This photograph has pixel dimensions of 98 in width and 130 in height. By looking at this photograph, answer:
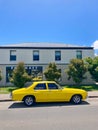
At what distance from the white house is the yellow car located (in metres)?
16.1

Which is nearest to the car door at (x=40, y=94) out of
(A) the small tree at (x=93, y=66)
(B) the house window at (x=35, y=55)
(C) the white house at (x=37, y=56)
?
(A) the small tree at (x=93, y=66)

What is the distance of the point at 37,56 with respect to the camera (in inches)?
1163

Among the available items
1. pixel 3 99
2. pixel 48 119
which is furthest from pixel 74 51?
pixel 48 119

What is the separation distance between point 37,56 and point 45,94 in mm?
17199

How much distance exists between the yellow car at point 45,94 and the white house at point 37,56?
52.8 ft

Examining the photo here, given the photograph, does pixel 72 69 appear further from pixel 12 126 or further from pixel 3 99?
pixel 12 126

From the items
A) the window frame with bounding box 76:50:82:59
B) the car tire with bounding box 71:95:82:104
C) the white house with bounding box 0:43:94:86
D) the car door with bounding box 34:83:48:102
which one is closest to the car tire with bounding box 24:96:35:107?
the car door with bounding box 34:83:48:102

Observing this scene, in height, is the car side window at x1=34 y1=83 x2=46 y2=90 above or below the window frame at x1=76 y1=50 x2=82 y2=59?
below

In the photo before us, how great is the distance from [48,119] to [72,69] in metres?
16.4

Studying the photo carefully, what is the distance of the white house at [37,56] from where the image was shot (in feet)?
94.8

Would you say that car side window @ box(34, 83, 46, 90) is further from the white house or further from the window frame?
the window frame

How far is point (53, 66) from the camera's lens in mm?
25312

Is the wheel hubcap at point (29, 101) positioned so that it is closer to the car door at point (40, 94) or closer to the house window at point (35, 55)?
the car door at point (40, 94)

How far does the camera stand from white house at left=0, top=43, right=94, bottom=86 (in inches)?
1138
